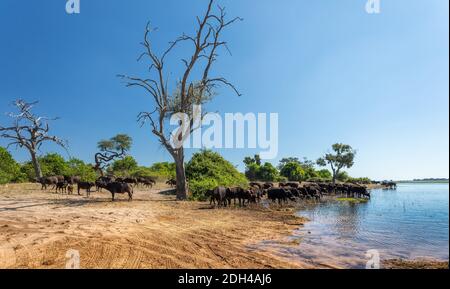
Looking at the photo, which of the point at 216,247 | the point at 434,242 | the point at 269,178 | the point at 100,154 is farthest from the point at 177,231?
the point at 269,178

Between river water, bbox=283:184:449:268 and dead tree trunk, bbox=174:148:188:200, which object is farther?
dead tree trunk, bbox=174:148:188:200

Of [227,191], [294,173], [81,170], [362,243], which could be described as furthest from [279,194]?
[294,173]

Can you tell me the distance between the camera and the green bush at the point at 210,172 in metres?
25.8

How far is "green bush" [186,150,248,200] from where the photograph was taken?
84.5 feet

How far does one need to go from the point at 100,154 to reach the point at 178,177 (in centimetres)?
1329

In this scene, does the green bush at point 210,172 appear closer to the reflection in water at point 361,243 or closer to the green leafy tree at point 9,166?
the reflection in water at point 361,243

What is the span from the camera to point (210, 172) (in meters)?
30.7

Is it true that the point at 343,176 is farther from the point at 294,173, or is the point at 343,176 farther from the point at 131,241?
the point at 131,241

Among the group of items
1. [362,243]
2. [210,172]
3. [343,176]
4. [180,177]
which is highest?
[210,172]

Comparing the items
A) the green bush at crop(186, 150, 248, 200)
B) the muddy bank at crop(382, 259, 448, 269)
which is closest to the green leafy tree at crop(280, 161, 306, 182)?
the green bush at crop(186, 150, 248, 200)

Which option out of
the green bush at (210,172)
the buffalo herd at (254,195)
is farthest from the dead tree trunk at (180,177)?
the green bush at (210,172)

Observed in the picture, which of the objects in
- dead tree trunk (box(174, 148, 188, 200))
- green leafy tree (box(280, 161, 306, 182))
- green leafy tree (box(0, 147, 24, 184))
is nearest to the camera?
dead tree trunk (box(174, 148, 188, 200))

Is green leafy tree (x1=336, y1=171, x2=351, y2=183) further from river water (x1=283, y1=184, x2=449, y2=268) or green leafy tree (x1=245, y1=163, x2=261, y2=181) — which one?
river water (x1=283, y1=184, x2=449, y2=268)
